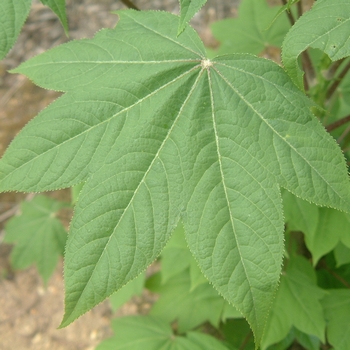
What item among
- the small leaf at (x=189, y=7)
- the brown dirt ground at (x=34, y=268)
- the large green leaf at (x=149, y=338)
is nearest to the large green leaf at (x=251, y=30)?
the small leaf at (x=189, y=7)

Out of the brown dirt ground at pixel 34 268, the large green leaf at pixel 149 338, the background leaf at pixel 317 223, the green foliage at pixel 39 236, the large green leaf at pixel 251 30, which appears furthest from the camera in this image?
the brown dirt ground at pixel 34 268

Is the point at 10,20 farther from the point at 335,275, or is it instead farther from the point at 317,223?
the point at 335,275

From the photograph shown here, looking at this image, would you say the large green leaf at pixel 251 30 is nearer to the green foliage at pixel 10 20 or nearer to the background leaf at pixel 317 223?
the background leaf at pixel 317 223

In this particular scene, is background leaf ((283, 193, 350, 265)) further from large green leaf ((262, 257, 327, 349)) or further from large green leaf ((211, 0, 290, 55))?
large green leaf ((211, 0, 290, 55))

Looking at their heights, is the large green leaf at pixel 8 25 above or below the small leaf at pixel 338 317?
above

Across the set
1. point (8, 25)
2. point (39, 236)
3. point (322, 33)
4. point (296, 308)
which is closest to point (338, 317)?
point (296, 308)

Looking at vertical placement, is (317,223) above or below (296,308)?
above

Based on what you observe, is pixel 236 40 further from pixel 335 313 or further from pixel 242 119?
pixel 335 313
